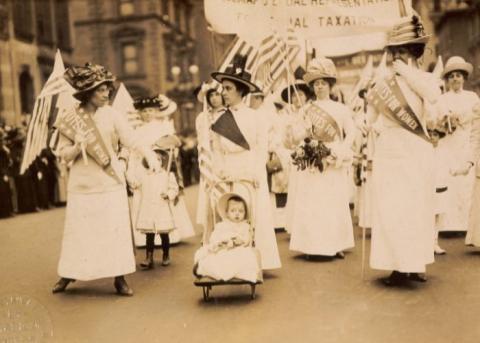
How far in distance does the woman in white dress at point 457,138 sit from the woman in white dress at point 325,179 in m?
1.53

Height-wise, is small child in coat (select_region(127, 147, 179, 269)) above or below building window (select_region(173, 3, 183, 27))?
below

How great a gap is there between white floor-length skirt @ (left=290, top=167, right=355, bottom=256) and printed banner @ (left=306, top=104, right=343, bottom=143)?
39 centimetres

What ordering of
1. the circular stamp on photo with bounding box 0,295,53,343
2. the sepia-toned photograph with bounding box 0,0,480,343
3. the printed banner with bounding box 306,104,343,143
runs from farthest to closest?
1. the printed banner with bounding box 306,104,343,143
2. the sepia-toned photograph with bounding box 0,0,480,343
3. the circular stamp on photo with bounding box 0,295,53,343

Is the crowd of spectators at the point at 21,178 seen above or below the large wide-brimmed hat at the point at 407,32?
below

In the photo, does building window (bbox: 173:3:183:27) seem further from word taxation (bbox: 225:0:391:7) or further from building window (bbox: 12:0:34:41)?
word taxation (bbox: 225:0:391:7)

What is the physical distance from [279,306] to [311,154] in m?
2.41

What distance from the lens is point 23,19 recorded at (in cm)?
2788

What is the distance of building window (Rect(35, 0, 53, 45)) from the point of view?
30.0 metres

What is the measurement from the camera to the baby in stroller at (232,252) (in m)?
5.71

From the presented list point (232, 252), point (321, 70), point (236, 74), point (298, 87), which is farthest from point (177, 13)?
point (232, 252)

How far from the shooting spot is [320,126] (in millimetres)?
7625

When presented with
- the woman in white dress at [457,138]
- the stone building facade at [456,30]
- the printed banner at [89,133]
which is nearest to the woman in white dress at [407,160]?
the woman in white dress at [457,138]

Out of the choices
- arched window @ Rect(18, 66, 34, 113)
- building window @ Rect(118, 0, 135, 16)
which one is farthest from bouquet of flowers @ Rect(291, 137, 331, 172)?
building window @ Rect(118, 0, 135, 16)

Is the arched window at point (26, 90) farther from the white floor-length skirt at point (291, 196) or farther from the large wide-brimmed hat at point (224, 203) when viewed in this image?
the large wide-brimmed hat at point (224, 203)
